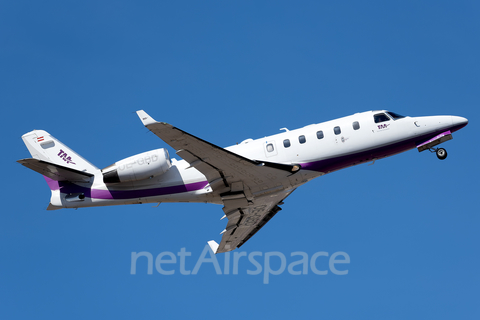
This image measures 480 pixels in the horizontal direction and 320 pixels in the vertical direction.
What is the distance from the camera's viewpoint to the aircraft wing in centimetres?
2077

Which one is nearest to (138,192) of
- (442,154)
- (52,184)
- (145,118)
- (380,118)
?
(52,184)

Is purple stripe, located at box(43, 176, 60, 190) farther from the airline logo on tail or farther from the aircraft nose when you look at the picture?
the aircraft nose

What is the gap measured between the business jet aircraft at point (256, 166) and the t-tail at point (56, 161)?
48mm

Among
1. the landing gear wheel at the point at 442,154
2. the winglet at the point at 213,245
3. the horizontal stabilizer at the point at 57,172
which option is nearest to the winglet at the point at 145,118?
the horizontal stabilizer at the point at 57,172

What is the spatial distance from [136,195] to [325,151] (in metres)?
8.53

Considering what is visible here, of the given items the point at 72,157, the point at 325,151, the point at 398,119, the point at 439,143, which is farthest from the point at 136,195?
the point at 439,143

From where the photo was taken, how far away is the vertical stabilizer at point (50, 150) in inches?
1043

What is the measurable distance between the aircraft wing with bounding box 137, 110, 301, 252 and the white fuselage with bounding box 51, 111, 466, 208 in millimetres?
629

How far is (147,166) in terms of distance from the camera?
23.8 meters

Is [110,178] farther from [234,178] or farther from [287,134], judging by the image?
[287,134]

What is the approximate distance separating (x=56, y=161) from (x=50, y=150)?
2.18ft

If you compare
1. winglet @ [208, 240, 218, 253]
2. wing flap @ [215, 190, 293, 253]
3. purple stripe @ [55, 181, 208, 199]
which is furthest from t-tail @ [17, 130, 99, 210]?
winglet @ [208, 240, 218, 253]

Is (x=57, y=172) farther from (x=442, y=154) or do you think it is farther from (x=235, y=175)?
(x=442, y=154)

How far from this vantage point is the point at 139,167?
77.9 feet
